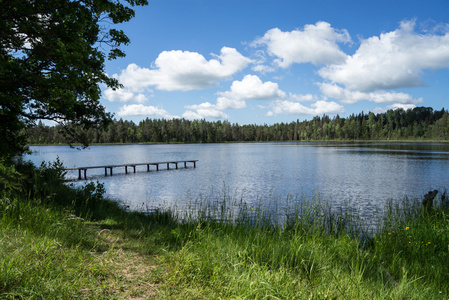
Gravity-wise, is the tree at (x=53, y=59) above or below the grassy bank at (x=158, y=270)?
above

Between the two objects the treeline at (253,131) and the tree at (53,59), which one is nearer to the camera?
the tree at (53,59)

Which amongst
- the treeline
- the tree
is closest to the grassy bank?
the tree

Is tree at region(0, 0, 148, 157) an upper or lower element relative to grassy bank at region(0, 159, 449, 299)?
upper

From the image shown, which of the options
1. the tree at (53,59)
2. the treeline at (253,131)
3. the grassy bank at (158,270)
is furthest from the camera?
the treeline at (253,131)

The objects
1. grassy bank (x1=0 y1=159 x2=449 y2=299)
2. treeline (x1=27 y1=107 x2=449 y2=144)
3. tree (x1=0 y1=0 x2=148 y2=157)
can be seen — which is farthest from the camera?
treeline (x1=27 y1=107 x2=449 y2=144)

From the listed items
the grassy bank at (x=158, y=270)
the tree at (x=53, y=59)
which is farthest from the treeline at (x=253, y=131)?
the grassy bank at (x=158, y=270)

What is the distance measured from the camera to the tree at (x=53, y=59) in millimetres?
7391

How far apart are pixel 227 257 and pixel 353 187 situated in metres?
21.0

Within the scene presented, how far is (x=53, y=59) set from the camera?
9320 millimetres

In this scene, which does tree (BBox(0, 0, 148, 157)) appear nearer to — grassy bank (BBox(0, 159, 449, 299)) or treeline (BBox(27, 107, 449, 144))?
grassy bank (BBox(0, 159, 449, 299))

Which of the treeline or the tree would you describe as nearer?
the tree

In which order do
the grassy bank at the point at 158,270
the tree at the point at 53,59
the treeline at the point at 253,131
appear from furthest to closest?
the treeline at the point at 253,131, the tree at the point at 53,59, the grassy bank at the point at 158,270

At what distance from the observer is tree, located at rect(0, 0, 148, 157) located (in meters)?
7.39

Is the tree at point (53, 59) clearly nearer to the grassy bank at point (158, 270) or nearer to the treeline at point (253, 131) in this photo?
the grassy bank at point (158, 270)
